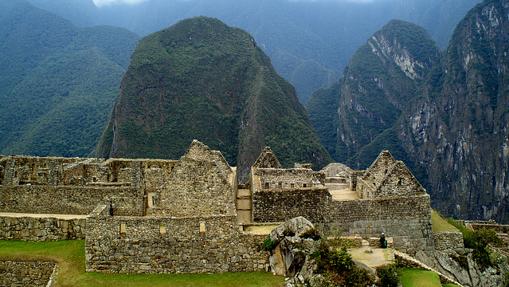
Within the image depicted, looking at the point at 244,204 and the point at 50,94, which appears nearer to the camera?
the point at 244,204

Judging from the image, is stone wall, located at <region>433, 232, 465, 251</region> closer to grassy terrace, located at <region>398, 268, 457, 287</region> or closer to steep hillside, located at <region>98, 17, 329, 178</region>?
grassy terrace, located at <region>398, 268, 457, 287</region>

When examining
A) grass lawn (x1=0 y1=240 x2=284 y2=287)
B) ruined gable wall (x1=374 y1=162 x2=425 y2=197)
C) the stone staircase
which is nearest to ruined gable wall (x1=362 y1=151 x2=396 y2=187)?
ruined gable wall (x1=374 y1=162 x2=425 y2=197)

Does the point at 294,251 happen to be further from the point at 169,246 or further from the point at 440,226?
the point at 440,226

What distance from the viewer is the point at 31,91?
491ft

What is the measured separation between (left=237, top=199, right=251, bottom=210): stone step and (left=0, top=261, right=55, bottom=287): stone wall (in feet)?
25.3

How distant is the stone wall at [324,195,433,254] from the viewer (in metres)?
22.0

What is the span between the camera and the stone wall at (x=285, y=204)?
21375mm

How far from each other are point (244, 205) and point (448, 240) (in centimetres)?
847

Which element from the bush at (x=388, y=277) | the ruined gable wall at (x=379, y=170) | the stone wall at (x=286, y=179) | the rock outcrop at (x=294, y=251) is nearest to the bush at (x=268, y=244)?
the rock outcrop at (x=294, y=251)

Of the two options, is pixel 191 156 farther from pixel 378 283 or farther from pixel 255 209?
pixel 378 283

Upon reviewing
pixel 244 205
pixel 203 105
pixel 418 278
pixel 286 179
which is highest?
pixel 203 105

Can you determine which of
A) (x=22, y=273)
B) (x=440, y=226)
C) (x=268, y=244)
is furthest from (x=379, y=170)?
(x=22, y=273)

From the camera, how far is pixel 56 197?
22.7 m

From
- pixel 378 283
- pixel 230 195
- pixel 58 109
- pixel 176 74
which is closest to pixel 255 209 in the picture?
pixel 230 195
